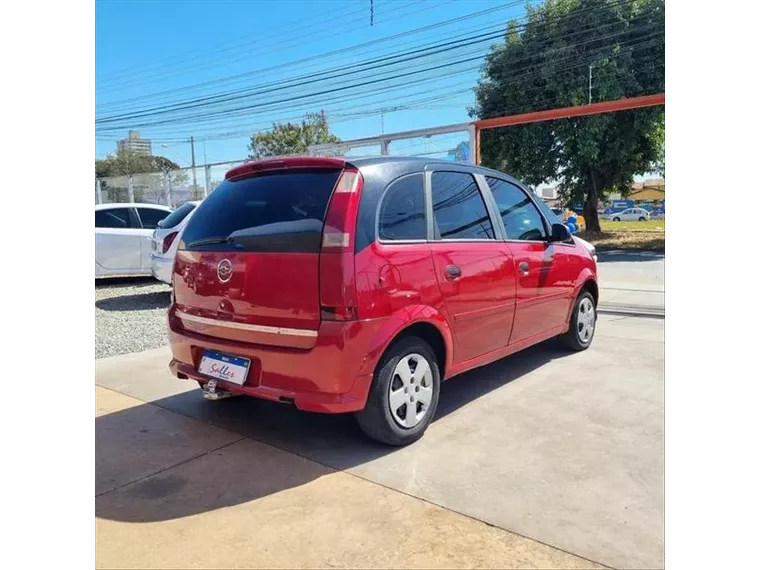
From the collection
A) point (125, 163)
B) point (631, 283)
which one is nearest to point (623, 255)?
point (631, 283)

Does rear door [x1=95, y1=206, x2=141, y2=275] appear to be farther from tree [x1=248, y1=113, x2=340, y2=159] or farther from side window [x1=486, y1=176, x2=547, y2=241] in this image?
tree [x1=248, y1=113, x2=340, y2=159]

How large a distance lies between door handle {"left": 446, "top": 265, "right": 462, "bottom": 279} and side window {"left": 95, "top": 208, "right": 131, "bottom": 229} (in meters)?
8.07

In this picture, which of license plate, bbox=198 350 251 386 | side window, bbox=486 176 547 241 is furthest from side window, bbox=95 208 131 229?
side window, bbox=486 176 547 241

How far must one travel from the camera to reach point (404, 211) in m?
3.55

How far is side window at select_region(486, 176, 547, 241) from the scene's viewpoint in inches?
177

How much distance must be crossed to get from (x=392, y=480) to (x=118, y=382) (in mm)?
3051

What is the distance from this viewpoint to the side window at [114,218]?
32.5ft

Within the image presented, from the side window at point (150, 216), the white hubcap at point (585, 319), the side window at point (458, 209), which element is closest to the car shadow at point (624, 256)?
the white hubcap at point (585, 319)

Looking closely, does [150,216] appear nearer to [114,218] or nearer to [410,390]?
[114,218]

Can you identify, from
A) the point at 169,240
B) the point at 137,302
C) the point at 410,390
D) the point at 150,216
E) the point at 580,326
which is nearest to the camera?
the point at 410,390

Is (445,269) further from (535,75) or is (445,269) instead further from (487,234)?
(535,75)

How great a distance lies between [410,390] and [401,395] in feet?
0.29
